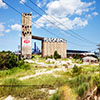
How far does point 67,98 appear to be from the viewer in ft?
16.5

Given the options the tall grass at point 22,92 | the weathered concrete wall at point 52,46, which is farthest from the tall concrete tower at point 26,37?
the tall grass at point 22,92

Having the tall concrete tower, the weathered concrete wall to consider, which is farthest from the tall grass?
the weathered concrete wall

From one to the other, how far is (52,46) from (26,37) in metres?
17.0

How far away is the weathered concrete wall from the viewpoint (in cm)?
5744

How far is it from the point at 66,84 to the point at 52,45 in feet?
174

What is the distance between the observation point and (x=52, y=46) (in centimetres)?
5938

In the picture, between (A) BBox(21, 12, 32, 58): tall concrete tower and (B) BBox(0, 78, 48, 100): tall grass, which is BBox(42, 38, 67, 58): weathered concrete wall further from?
(B) BBox(0, 78, 48, 100): tall grass

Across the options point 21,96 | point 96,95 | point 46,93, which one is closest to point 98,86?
point 96,95

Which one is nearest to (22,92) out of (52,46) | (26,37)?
(26,37)

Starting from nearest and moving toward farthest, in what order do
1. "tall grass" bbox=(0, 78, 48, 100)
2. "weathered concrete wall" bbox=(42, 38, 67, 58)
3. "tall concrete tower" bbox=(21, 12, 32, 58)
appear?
"tall grass" bbox=(0, 78, 48, 100) < "tall concrete tower" bbox=(21, 12, 32, 58) < "weathered concrete wall" bbox=(42, 38, 67, 58)

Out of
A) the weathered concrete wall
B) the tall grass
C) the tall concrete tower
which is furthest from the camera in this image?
the weathered concrete wall

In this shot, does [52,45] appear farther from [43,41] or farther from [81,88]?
[81,88]

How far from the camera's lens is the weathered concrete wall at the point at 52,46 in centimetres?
5744

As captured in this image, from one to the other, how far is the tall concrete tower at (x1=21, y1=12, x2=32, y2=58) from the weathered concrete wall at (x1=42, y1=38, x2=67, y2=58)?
10.6 metres
